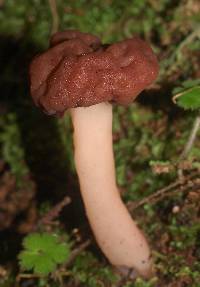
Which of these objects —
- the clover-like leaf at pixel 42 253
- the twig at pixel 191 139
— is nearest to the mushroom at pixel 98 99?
the clover-like leaf at pixel 42 253

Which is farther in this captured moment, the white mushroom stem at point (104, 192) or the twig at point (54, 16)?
the twig at point (54, 16)

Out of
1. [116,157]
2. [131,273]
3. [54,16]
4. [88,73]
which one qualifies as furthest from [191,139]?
[54,16]

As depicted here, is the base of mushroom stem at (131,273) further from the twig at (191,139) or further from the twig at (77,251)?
the twig at (191,139)

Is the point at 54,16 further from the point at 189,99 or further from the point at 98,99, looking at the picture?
the point at 98,99

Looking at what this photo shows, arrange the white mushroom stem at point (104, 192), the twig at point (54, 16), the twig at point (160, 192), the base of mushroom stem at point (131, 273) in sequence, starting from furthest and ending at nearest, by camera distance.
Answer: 1. the twig at point (54, 16)
2. the twig at point (160, 192)
3. the base of mushroom stem at point (131, 273)
4. the white mushroom stem at point (104, 192)

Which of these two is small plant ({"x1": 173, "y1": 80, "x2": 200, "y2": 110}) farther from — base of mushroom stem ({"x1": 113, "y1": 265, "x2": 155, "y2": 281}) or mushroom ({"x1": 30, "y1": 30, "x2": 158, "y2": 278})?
base of mushroom stem ({"x1": 113, "y1": 265, "x2": 155, "y2": 281})

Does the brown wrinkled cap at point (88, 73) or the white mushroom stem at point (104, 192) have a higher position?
the brown wrinkled cap at point (88, 73)
